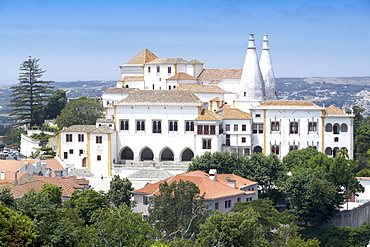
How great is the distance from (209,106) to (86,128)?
11849mm

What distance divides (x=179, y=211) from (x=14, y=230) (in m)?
16.3

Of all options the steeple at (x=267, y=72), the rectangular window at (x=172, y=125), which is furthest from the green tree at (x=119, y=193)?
the steeple at (x=267, y=72)

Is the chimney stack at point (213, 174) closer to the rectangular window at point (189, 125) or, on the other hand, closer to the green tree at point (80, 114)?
the rectangular window at point (189, 125)

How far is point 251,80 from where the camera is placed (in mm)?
71000

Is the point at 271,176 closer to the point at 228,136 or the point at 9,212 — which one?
the point at 228,136

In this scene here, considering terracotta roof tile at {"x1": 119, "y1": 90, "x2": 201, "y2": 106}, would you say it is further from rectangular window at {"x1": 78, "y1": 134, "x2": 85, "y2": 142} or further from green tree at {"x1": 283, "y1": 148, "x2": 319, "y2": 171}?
green tree at {"x1": 283, "y1": 148, "x2": 319, "y2": 171}

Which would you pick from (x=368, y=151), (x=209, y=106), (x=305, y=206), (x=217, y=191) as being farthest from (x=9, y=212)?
(x=368, y=151)

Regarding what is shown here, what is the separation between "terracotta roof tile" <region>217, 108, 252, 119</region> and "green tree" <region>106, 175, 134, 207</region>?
14987mm

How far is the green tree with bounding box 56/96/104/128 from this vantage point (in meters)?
76.5

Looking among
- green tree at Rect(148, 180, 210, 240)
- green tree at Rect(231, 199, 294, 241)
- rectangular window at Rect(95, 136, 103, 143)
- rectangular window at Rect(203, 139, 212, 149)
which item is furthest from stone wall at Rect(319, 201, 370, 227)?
rectangular window at Rect(95, 136, 103, 143)

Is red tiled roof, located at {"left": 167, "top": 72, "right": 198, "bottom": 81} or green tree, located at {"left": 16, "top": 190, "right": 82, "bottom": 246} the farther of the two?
red tiled roof, located at {"left": 167, "top": 72, "right": 198, "bottom": 81}

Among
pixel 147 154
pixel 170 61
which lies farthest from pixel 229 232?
pixel 170 61

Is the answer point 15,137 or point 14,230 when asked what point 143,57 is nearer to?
point 15,137

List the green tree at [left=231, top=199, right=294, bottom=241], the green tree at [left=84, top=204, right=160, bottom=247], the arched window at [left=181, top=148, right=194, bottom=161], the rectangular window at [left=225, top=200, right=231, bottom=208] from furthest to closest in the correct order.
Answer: the arched window at [left=181, top=148, right=194, bottom=161]
the rectangular window at [left=225, top=200, right=231, bottom=208]
the green tree at [left=231, top=199, right=294, bottom=241]
the green tree at [left=84, top=204, right=160, bottom=247]
